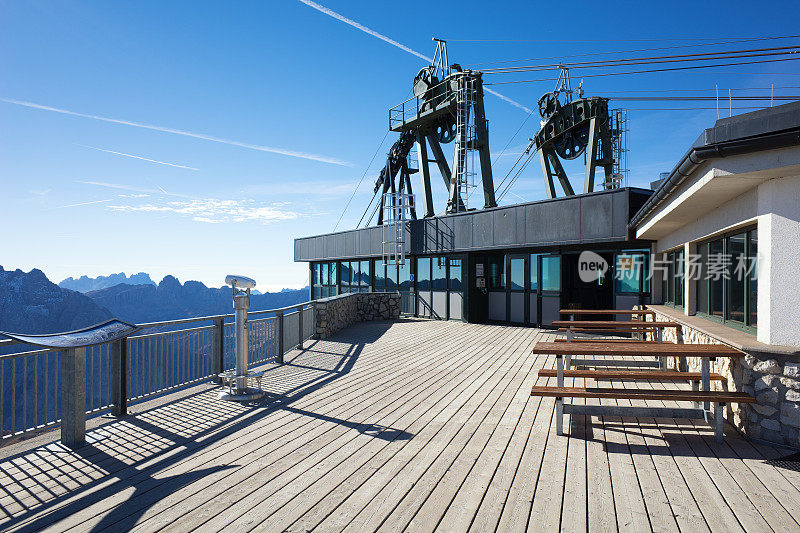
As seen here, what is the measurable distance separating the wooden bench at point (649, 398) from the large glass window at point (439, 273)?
40.3ft

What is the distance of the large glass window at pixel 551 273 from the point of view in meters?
13.5

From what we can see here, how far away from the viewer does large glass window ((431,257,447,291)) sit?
56.1 feet

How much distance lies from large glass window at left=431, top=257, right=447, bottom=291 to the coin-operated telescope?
36.5 ft

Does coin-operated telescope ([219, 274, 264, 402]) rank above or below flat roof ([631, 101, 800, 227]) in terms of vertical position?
below

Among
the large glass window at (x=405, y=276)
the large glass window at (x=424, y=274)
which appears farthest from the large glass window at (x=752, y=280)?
the large glass window at (x=405, y=276)

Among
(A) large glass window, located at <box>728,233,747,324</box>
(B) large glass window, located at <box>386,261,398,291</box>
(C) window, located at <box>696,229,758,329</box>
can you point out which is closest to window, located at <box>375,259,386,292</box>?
(B) large glass window, located at <box>386,261,398,291</box>

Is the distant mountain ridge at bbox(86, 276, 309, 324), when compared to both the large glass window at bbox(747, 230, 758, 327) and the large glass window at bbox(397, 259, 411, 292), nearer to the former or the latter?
the large glass window at bbox(397, 259, 411, 292)

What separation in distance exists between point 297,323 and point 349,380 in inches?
Answer: 135

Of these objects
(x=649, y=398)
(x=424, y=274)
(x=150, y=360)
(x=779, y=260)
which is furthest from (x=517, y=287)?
(x=150, y=360)

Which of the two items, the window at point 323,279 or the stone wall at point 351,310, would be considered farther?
the window at point 323,279

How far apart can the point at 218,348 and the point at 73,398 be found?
2767mm

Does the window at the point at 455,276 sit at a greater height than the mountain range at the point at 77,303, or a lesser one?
greater

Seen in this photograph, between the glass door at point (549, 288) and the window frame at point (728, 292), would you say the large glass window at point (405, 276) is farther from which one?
the window frame at point (728, 292)

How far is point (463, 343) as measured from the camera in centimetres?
1136
